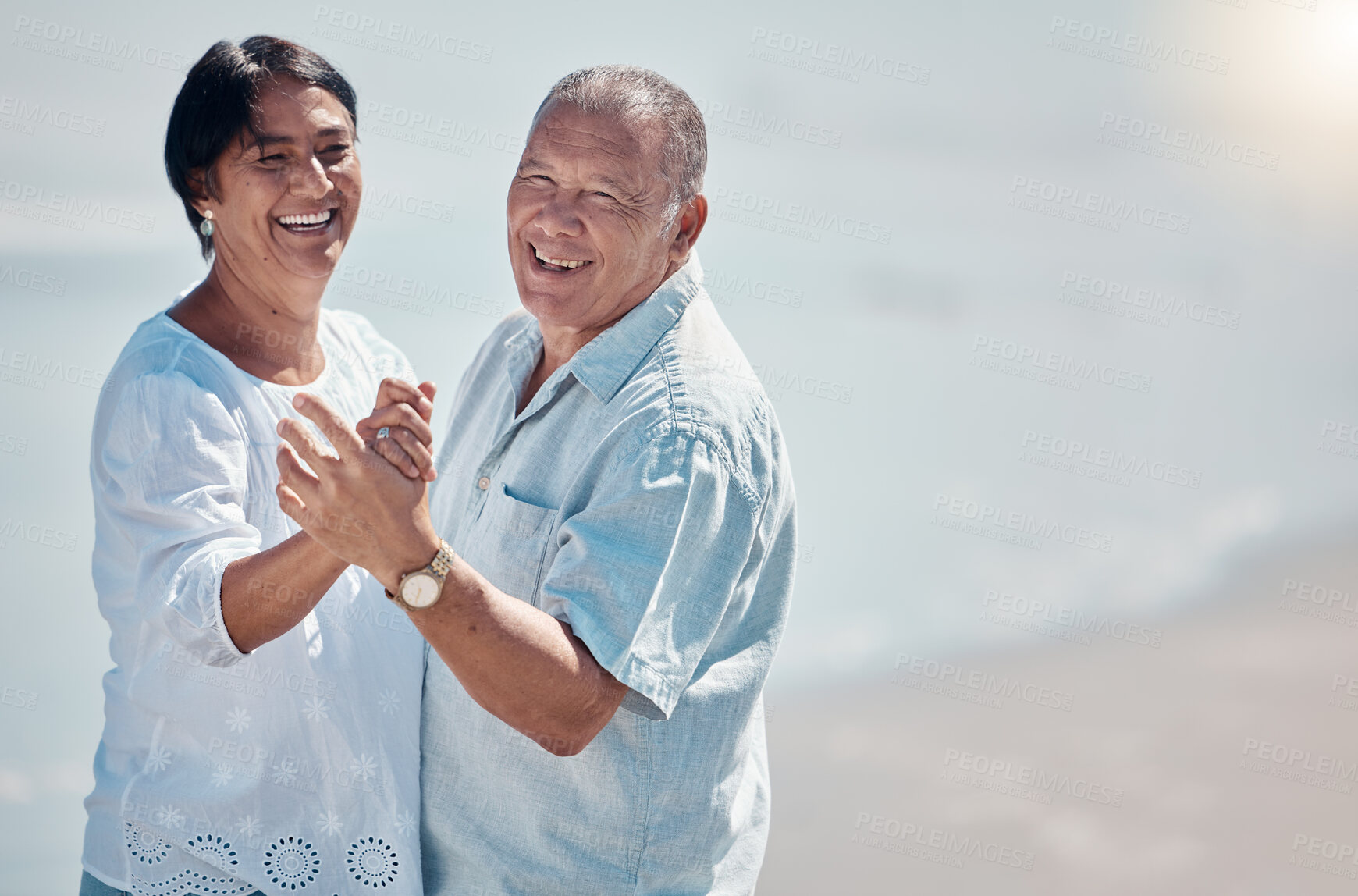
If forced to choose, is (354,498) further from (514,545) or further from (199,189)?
(199,189)

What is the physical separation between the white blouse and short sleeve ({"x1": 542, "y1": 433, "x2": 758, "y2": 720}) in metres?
0.48

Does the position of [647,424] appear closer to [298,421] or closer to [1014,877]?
[298,421]

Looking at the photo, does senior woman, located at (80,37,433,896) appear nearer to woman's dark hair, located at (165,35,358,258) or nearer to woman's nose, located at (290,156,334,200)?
woman's dark hair, located at (165,35,358,258)

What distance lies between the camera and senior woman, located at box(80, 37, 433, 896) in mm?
1786

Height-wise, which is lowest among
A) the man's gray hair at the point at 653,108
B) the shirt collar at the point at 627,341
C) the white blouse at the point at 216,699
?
the white blouse at the point at 216,699

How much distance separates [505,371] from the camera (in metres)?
2.21

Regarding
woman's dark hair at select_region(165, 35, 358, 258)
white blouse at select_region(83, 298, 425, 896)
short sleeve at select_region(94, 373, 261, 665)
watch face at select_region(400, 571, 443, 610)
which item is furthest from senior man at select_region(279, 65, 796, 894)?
woman's dark hair at select_region(165, 35, 358, 258)

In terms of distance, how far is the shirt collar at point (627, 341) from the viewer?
185 cm

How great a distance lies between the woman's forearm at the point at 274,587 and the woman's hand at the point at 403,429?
0.24 meters

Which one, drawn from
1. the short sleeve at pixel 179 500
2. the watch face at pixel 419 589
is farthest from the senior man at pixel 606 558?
the short sleeve at pixel 179 500

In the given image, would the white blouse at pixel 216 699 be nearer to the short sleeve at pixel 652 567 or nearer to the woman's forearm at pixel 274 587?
the woman's forearm at pixel 274 587

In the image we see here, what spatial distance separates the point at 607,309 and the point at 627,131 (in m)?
0.28

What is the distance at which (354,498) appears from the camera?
56.7 inches

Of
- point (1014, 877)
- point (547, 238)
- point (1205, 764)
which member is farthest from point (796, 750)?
point (547, 238)
